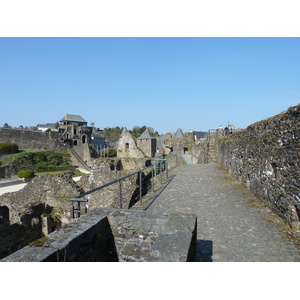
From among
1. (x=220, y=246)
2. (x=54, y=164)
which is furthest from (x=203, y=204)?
(x=54, y=164)

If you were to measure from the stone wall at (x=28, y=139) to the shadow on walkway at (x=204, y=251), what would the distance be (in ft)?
159

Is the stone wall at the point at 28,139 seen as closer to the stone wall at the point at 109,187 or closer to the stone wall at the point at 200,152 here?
the stone wall at the point at 200,152

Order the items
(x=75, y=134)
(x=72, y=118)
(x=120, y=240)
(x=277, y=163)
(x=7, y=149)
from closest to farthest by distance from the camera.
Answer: (x=120, y=240), (x=277, y=163), (x=7, y=149), (x=75, y=134), (x=72, y=118)

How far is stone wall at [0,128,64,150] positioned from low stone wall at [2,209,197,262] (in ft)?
159

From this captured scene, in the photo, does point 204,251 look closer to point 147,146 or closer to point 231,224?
point 231,224

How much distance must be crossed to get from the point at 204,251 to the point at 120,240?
146 centimetres

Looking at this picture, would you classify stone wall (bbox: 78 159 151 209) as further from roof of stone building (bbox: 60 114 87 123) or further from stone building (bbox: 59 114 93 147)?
roof of stone building (bbox: 60 114 87 123)

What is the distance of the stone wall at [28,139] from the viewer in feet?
155

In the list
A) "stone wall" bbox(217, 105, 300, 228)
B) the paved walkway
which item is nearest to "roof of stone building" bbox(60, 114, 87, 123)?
the paved walkway

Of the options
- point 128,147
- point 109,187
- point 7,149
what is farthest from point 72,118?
point 109,187

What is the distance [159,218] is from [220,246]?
146 cm

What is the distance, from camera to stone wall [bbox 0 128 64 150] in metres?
47.3

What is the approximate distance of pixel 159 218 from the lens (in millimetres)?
3736

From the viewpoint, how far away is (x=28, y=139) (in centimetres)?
4903
